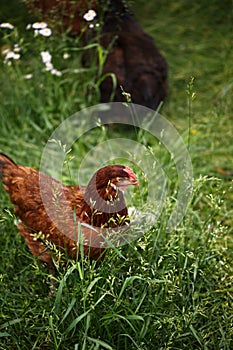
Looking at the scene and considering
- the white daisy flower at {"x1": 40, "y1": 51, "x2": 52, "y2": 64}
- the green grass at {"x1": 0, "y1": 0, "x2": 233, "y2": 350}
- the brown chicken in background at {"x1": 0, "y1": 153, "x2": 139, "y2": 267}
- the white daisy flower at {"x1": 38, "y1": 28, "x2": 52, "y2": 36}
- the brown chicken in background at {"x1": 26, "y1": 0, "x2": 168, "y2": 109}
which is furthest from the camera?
the brown chicken in background at {"x1": 26, "y1": 0, "x2": 168, "y2": 109}

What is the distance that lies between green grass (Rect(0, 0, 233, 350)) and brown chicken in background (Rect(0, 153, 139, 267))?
9cm

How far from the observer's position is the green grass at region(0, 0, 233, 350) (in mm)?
2082

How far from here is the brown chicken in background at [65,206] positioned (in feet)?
7.25

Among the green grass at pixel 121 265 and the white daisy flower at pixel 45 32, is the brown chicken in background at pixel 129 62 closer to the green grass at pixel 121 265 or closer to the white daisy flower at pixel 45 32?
the green grass at pixel 121 265

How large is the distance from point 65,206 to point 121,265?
401mm

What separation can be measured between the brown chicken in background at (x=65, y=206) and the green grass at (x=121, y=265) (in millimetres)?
93

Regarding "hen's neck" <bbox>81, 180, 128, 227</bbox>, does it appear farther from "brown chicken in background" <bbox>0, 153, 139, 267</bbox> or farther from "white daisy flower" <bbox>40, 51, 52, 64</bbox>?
"white daisy flower" <bbox>40, 51, 52, 64</bbox>

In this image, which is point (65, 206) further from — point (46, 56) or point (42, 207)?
point (46, 56)

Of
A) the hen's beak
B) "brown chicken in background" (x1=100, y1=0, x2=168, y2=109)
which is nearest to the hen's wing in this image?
the hen's beak

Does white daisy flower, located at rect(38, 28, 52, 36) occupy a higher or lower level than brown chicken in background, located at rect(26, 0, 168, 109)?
higher

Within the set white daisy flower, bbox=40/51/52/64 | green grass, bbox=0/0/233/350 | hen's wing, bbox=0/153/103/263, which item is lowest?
green grass, bbox=0/0/233/350

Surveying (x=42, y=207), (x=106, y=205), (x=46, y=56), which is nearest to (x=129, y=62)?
(x=46, y=56)

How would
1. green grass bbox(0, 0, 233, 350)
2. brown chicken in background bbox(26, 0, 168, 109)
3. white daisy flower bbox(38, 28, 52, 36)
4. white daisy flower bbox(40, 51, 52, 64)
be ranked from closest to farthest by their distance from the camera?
1. green grass bbox(0, 0, 233, 350)
2. white daisy flower bbox(38, 28, 52, 36)
3. white daisy flower bbox(40, 51, 52, 64)
4. brown chicken in background bbox(26, 0, 168, 109)

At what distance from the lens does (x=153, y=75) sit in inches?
151
